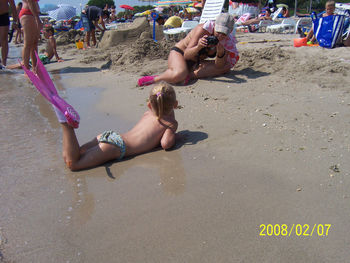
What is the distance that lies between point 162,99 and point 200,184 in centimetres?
84

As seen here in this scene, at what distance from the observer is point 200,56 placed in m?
4.76

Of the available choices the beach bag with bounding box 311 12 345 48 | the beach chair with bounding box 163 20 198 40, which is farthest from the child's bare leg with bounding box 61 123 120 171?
the beach chair with bounding box 163 20 198 40

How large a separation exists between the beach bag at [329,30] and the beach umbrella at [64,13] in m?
18.4

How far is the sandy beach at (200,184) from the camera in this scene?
1.57 metres

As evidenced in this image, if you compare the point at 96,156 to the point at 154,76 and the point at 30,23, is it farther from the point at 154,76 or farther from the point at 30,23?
the point at 30,23

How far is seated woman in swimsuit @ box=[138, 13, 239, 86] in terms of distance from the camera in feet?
14.2

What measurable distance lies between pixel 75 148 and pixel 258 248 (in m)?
1.52

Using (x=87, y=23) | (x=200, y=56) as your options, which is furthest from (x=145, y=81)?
(x=87, y=23)

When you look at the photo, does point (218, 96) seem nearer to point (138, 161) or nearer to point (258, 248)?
point (138, 161)

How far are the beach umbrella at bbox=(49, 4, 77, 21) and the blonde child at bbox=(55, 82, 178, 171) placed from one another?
20456 millimetres

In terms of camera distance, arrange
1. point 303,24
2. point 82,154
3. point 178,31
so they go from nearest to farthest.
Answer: point 82,154, point 178,31, point 303,24

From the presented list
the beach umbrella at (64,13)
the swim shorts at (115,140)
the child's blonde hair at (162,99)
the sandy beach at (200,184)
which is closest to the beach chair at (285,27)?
the sandy beach at (200,184)

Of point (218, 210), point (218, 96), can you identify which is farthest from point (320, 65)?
point (218, 210)

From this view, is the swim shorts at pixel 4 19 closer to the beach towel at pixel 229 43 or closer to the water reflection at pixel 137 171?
the beach towel at pixel 229 43
